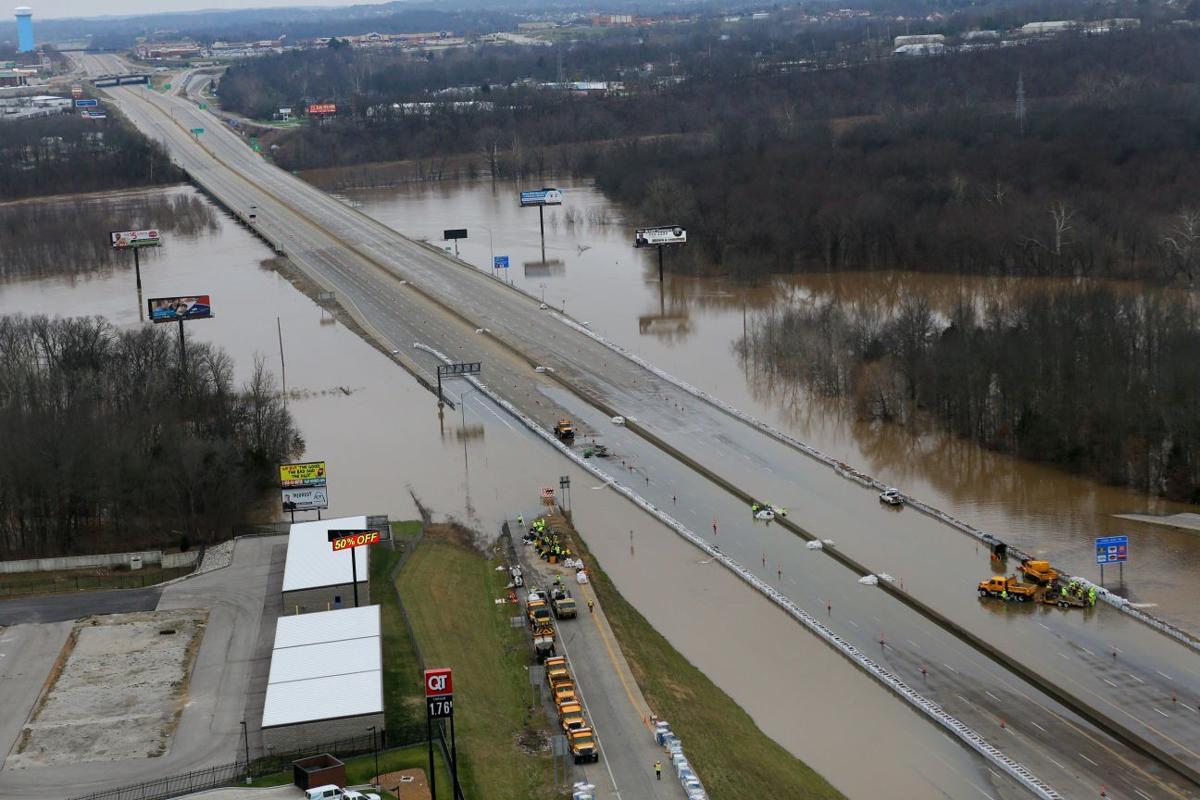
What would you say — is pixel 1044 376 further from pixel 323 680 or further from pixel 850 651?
pixel 323 680

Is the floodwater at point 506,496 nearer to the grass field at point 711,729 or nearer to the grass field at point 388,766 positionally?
the grass field at point 711,729

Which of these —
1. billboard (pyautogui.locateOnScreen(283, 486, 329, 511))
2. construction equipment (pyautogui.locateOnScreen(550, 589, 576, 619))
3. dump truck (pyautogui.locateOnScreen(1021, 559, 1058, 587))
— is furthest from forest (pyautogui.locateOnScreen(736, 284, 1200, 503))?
billboard (pyautogui.locateOnScreen(283, 486, 329, 511))

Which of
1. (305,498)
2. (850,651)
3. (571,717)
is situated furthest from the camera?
(305,498)

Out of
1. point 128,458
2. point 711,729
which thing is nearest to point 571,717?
point 711,729

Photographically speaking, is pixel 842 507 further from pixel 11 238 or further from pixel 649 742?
pixel 11 238

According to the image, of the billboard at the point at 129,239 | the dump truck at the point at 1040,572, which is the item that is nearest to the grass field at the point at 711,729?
the dump truck at the point at 1040,572

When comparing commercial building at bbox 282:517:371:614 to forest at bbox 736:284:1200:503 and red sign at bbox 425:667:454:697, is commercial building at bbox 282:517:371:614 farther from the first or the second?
forest at bbox 736:284:1200:503
